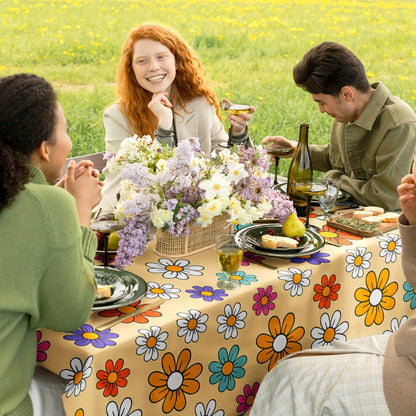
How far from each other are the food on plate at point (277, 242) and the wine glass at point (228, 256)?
258mm

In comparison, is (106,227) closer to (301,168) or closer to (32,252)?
(32,252)

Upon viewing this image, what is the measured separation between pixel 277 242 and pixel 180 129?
1.33 metres

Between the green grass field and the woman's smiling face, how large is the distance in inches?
126

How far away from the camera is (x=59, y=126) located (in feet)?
5.59

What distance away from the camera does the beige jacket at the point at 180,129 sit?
3184mm

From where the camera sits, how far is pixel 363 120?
2.85 metres

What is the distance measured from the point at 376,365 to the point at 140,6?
10.1m

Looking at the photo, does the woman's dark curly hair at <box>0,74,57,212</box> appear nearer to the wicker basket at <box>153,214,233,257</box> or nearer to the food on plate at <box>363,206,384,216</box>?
the wicker basket at <box>153,214,233,257</box>

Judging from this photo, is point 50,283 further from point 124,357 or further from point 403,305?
point 403,305

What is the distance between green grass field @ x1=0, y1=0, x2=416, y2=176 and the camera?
7244mm

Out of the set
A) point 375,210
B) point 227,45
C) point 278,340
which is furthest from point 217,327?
point 227,45

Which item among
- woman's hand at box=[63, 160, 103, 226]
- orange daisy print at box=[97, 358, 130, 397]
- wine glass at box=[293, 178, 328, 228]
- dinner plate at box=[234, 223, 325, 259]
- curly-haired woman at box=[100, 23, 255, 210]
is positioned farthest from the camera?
curly-haired woman at box=[100, 23, 255, 210]

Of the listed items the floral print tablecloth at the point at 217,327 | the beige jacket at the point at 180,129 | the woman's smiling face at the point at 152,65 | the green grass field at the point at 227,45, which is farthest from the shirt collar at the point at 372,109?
the green grass field at the point at 227,45

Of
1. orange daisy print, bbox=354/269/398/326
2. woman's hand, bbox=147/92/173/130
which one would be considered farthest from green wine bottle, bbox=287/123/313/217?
woman's hand, bbox=147/92/173/130
